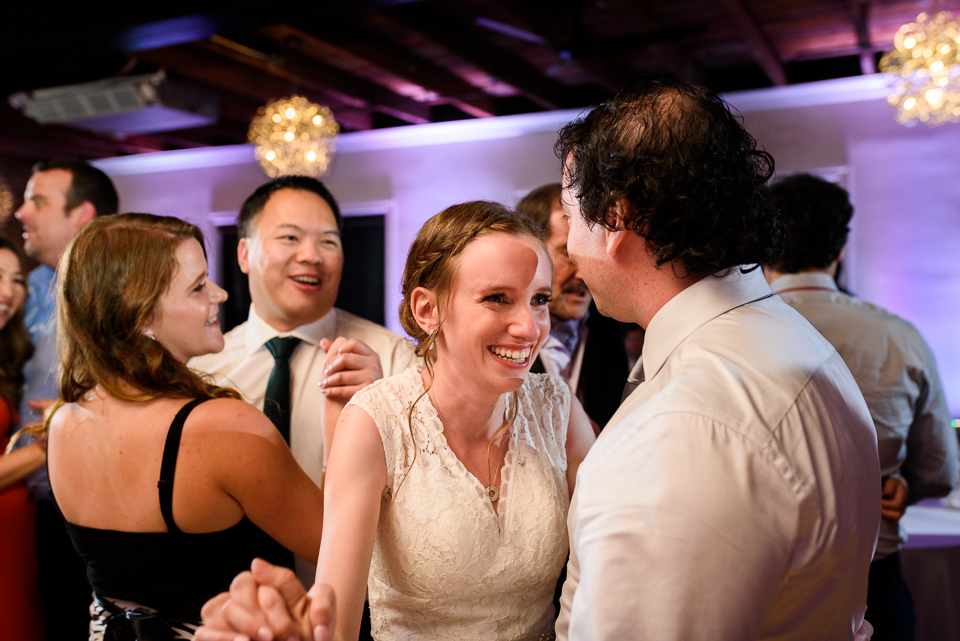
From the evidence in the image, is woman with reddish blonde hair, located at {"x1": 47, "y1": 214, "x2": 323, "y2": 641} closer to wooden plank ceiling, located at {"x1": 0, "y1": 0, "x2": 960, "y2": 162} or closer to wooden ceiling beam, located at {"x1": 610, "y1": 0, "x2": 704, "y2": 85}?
wooden plank ceiling, located at {"x1": 0, "y1": 0, "x2": 960, "y2": 162}

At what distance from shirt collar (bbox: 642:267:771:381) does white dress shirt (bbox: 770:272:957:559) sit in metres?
1.40

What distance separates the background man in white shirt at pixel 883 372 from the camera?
7.66ft

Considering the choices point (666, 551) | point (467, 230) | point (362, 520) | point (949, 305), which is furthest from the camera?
point (949, 305)

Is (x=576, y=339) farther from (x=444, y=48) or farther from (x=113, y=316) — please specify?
(x=444, y=48)

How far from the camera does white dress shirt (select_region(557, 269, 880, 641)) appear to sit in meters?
0.92

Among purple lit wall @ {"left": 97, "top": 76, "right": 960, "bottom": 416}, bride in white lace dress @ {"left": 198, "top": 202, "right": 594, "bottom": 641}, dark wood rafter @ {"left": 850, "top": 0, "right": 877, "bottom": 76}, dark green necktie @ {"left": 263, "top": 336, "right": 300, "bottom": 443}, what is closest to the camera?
bride in white lace dress @ {"left": 198, "top": 202, "right": 594, "bottom": 641}

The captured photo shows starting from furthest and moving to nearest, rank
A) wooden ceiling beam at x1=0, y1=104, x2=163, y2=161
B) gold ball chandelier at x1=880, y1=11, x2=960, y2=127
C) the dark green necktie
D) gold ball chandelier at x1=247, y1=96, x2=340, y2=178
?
wooden ceiling beam at x1=0, y1=104, x2=163, y2=161
gold ball chandelier at x1=247, y1=96, x2=340, y2=178
gold ball chandelier at x1=880, y1=11, x2=960, y2=127
the dark green necktie

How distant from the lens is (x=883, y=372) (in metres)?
2.34

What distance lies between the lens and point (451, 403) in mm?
1520

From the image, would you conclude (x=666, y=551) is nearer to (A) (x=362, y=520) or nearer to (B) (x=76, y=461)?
(A) (x=362, y=520)

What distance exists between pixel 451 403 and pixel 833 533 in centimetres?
77

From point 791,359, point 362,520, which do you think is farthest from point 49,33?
point 791,359

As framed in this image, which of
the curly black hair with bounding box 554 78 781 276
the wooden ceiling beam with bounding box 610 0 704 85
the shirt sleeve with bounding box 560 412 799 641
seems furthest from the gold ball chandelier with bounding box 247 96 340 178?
the shirt sleeve with bounding box 560 412 799 641

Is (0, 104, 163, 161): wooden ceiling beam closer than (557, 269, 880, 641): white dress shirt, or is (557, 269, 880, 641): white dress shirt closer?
(557, 269, 880, 641): white dress shirt
